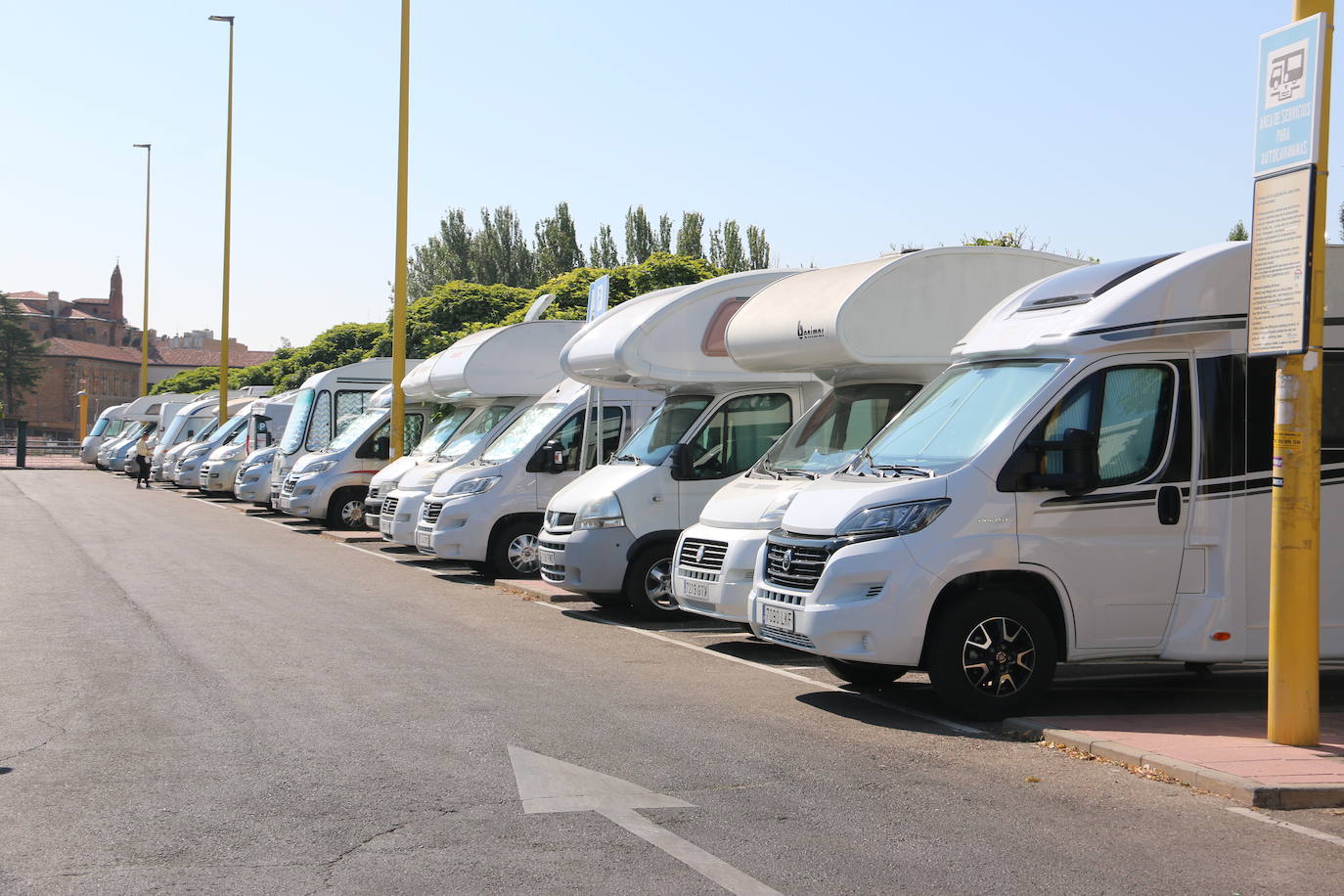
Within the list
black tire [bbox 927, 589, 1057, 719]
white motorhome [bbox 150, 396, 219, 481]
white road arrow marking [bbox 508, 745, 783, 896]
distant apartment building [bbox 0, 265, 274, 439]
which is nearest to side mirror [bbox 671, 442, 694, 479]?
black tire [bbox 927, 589, 1057, 719]

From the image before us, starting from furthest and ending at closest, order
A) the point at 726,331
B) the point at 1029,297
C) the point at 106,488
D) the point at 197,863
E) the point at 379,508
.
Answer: the point at 106,488 < the point at 379,508 < the point at 726,331 < the point at 1029,297 < the point at 197,863

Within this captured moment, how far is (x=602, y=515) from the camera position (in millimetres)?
13484

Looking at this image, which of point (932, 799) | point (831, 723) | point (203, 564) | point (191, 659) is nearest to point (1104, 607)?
point (831, 723)

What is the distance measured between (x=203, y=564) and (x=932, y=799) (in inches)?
521

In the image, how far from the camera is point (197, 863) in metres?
5.57

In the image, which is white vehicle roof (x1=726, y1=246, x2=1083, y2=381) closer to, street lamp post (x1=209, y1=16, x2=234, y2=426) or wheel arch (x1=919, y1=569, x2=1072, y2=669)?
wheel arch (x1=919, y1=569, x2=1072, y2=669)

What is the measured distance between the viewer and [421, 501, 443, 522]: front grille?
17.0 m

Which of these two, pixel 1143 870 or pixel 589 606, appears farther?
pixel 589 606

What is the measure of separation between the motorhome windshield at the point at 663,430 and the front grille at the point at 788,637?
4.57 metres

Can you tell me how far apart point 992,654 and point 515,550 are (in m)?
8.97

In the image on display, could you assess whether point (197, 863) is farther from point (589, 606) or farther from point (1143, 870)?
point (589, 606)

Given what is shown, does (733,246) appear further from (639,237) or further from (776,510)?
(776,510)

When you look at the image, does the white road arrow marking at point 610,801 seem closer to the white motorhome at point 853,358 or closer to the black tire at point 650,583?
the white motorhome at point 853,358

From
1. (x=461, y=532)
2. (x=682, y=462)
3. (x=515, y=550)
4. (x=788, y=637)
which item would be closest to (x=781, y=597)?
(x=788, y=637)
